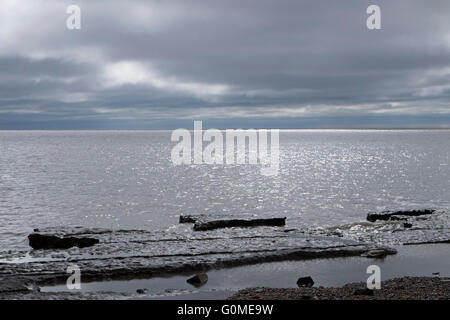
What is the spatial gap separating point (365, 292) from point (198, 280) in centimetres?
692

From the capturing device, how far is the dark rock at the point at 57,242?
89.7 feet

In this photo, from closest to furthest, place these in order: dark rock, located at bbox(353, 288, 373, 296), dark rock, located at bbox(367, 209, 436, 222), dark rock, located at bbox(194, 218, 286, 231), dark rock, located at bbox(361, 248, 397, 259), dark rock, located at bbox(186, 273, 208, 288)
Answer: dark rock, located at bbox(353, 288, 373, 296)
dark rock, located at bbox(186, 273, 208, 288)
dark rock, located at bbox(361, 248, 397, 259)
dark rock, located at bbox(194, 218, 286, 231)
dark rock, located at bbox(367, 209, 436, 222)

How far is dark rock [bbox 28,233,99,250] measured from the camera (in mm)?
27344

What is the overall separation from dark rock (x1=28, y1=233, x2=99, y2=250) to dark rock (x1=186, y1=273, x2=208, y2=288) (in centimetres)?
915

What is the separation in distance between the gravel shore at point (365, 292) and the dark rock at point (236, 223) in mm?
15319

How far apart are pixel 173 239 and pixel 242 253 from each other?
211 inches

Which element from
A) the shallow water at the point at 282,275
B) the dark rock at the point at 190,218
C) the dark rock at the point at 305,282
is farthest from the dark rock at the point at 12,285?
the dark rock at the point at 190,218

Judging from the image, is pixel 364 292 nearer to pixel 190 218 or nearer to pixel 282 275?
pixel 282 275

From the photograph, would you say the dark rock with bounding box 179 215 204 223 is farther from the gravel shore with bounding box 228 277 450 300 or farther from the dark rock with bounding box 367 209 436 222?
the gravel shore with bounding box 228 277 450 300

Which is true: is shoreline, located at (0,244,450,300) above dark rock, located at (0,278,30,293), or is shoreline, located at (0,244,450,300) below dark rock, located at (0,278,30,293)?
below

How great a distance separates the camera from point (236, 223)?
1339 inches

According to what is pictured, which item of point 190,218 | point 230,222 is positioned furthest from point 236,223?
point 190,218

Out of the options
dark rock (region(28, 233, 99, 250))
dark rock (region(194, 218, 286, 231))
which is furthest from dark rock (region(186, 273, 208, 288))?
dark rock (region(194, 218, 286, 231))

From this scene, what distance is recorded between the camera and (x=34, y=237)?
92.2 feet
